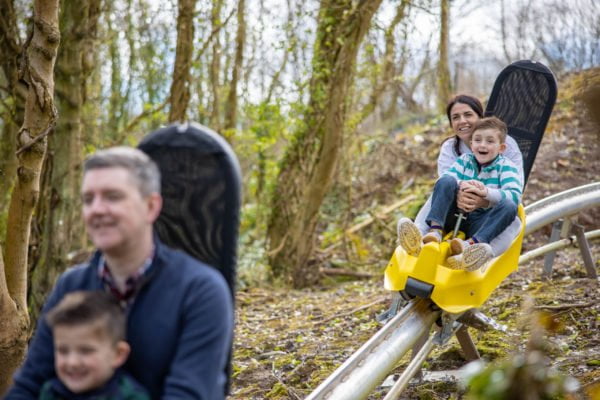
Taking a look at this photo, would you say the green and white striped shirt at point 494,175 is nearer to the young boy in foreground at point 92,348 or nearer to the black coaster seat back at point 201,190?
the black coaster seat back at point 201,190

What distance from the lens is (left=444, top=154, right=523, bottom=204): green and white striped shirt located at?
4.53m

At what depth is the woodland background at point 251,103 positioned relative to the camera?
4.64 metres

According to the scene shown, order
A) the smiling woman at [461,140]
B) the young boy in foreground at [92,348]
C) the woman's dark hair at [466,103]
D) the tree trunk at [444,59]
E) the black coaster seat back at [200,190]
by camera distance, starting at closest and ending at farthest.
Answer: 1. the young boy in foreground at [92,348]
2. the black coaster seat back at [200,190]
3. the smiling woman at [461,140]
4. the woman's dark hair at [466,103]
5. the tree trunk at [444,59]

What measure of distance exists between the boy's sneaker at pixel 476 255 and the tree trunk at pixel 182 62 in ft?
18.7

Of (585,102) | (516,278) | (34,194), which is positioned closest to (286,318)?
(516,278)

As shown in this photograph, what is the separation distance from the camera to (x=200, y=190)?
2.53 metres

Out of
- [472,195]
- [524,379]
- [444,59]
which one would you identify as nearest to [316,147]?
[444,59]

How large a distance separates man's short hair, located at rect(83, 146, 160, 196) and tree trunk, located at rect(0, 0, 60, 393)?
90.3 inches

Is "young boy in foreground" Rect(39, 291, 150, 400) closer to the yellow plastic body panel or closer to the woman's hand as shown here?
the yellow plastic body panel

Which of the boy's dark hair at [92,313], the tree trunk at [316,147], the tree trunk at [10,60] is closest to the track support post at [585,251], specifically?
the tree trunk at [316,147]

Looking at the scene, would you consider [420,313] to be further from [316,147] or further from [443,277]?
[316,147]

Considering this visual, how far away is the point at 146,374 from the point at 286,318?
5.21 metres

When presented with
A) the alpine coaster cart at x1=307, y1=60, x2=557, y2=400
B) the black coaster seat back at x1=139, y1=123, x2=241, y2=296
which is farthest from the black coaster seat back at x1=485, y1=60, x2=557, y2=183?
the black coaster seat back at x1=139, y1=123, x2=241, y2=296

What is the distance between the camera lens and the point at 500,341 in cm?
510
